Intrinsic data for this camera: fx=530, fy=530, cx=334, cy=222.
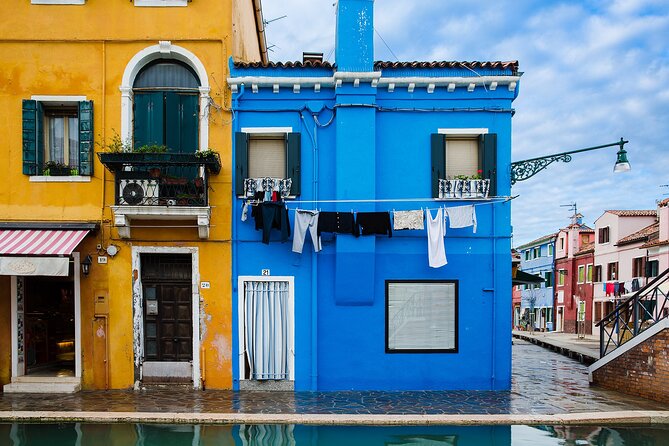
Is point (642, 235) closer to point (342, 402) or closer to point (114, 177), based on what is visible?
point (342, 402)

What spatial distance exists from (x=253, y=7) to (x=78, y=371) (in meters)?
11.2

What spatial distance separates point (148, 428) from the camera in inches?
354

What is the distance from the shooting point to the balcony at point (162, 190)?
10.7 meters

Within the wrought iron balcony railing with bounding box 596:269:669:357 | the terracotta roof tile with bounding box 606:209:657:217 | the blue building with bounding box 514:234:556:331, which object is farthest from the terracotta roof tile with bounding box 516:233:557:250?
the wrought iron balcony railing with bounding box 596:269:669:357

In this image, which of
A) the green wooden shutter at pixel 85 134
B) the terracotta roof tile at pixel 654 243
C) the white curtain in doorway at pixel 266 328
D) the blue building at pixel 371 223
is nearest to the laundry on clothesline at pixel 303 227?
the blue building at pixel 371 223

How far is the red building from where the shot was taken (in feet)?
136

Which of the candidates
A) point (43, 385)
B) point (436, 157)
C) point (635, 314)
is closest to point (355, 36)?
point (436, 157)

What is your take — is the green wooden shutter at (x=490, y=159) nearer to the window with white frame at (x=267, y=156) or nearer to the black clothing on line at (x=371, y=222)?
the black clothing on line at (x=371, y=222)

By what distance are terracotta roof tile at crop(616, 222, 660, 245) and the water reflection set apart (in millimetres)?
26924

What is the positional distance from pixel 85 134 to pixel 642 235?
3266 cm

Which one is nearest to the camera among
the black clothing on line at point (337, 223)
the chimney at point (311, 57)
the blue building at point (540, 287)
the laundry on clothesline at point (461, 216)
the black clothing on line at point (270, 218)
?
the black clothing on line at point (270, 218)

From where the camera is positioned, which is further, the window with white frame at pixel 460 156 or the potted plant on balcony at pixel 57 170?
the window with white frame at pixel 460 156

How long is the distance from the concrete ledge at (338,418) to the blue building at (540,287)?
134 feet

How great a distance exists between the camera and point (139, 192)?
10.9 meters
